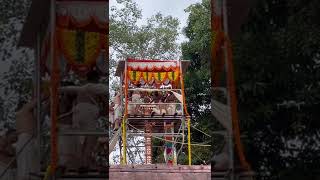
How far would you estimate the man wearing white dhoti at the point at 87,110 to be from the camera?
1.55 metres

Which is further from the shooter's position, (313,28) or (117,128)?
(117,128)

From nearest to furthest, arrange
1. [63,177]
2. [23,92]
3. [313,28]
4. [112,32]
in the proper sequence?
[63,177]
[23,92]
[313,28]
[112,32]

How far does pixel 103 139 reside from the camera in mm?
1563

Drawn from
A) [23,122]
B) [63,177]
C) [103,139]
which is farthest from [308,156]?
[23,122]

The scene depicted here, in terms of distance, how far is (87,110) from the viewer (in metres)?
1.55

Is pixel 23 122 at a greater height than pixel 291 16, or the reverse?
pixel 291 16

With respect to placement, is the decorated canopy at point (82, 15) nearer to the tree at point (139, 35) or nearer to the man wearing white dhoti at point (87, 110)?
the man wearing white dhoti at point (87, 110)

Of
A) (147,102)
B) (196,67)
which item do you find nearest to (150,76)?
(147,102)

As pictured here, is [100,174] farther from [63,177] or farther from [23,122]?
[23,122]

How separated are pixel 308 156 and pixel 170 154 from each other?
196cm

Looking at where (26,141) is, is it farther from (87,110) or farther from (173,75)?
(173,75)

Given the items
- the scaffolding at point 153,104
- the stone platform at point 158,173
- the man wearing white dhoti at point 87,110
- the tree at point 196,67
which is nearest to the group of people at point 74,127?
the man wearing white dhoti at point 87,110

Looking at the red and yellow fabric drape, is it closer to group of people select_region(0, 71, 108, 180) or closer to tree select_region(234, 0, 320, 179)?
tree select_region(234, 0, 320, 179)

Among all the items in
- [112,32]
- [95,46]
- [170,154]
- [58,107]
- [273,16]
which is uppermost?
[112,32]
